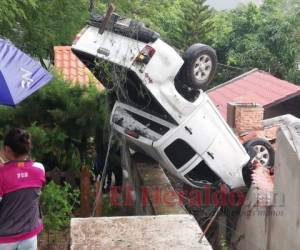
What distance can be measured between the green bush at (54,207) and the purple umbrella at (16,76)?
5.54 feet

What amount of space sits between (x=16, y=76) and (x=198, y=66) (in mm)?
3115

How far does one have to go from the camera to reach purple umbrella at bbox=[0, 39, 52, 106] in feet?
14.3

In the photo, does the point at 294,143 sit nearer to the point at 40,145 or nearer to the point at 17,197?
the point at 40,145

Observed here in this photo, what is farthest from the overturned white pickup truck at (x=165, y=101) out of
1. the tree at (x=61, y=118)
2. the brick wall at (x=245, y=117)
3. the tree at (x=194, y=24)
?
the tree at (x=194, y=24)

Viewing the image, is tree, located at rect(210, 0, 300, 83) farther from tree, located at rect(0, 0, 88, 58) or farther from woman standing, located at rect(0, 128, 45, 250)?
woman standing, located at rect(0, 128, 45, 250)

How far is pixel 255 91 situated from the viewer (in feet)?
51.9

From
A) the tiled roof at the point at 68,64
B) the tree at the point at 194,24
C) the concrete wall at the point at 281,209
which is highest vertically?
the tree at the point at 194,24

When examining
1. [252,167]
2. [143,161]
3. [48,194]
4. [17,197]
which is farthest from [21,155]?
[252,167]

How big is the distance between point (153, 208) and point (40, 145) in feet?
5.69

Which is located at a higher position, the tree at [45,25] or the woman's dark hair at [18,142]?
the tree at [45,25]

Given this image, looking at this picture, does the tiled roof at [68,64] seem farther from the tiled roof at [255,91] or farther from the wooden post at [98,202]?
the wooden post at [98,202]

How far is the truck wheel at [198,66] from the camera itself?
688 centimetres

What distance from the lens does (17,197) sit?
3543 mm

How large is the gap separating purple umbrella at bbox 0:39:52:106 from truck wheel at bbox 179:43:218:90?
8.68 feet
